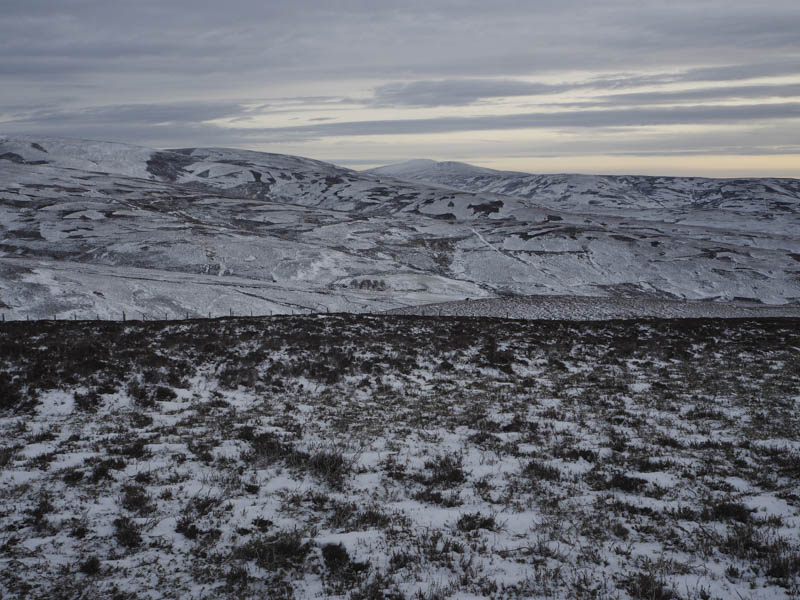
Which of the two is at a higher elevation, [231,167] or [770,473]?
[231,167]

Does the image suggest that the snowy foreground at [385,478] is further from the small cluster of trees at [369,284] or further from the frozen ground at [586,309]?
the small cluster of trees at [369,284]

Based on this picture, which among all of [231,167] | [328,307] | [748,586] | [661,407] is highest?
[231,167]

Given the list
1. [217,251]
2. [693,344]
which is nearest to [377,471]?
[693,344]

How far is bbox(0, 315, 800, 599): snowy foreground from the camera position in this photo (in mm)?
6781

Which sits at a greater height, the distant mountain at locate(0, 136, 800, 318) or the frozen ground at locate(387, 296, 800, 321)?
the distant mountain at locate(0, 136, 800, 318)

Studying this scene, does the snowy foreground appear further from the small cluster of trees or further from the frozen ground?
the small cluster of trees

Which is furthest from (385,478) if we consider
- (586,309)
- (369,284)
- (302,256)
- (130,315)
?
(302,256)

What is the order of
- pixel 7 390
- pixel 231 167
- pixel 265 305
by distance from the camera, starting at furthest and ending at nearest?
1. pixel 231 167
2. pixel 265 305
3. pixel 7 390

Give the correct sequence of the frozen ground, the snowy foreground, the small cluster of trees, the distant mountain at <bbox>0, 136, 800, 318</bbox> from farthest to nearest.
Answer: the small cluster of trees, the frozen ground, the distant mountain at <bbox>0, 136, 800, 318</bbox>, the snowy foreground

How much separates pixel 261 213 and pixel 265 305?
68070 millimetres

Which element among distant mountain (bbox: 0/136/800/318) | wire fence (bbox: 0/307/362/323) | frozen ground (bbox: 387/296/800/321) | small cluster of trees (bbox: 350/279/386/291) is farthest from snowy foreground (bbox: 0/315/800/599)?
small cluster of trees (bbox: 350/279/386/291)

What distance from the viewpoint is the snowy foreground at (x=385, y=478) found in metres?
6.78

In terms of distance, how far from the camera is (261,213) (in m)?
111

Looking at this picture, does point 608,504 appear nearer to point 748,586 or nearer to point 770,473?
point 748,586
